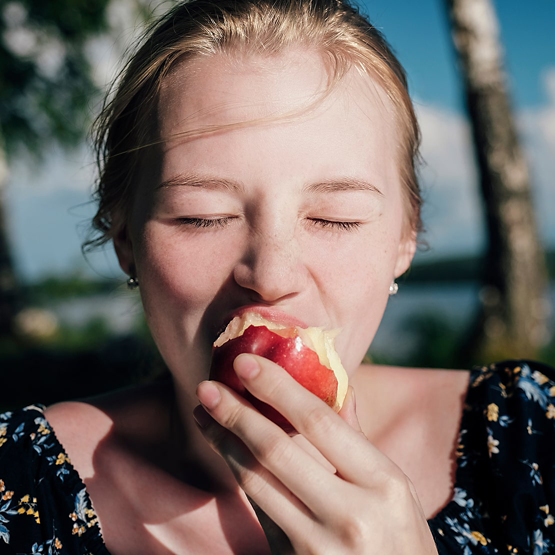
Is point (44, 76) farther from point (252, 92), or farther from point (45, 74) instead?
point (252, 92)

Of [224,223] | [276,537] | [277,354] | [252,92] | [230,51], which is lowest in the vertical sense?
[276,537]

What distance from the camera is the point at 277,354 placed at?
1344 millimetres

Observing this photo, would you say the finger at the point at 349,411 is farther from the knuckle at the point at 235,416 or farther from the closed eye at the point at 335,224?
the closed eye at the point at 335,224

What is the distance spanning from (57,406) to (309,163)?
1259 mm

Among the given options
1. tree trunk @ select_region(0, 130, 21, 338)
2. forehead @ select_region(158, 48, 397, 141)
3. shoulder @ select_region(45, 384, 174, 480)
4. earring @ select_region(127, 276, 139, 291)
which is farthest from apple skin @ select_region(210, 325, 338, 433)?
tree trunk @ select_region(0, 130, 21, 338)

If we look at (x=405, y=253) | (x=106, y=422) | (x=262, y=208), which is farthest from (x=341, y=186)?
(x=106, y=422)

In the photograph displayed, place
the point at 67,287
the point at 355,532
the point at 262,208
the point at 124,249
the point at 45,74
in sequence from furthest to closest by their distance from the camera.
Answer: the point at 67,287 → the point at 45,74 → the point at 124,249 → the point at 262,208 → the point at 355,532

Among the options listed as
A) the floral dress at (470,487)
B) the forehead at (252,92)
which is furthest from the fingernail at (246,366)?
the floral dress at (470,487)

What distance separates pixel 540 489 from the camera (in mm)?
1767

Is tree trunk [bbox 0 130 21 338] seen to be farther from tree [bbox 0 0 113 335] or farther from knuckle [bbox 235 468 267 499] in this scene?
knuckle [bbox 235 468 267 499]

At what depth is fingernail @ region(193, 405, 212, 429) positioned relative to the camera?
138cm

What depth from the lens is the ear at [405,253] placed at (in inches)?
77.9

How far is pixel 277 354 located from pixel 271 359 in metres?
0.02

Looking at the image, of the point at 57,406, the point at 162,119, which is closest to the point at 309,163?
the point at 162,119
